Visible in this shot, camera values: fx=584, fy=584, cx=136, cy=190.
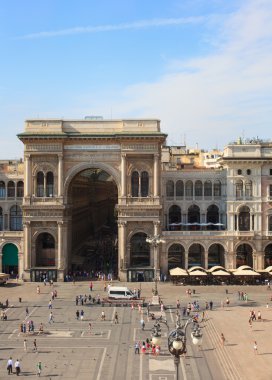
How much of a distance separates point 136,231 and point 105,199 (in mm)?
72365

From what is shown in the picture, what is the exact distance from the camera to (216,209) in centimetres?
9756

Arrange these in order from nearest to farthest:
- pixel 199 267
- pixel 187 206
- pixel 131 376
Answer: pixel 131 376
pixel 199 267
pixel 187 206

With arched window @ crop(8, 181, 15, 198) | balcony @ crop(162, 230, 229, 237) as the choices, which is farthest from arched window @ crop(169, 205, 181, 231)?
arched window @ crop(8, 181, 15, 198)

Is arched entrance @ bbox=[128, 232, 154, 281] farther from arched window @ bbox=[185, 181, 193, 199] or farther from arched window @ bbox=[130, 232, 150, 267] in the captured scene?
arched window @ bbox=[185, 181, 193, 199]

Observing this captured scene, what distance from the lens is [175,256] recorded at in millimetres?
95812

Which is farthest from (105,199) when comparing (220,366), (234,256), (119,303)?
(220,366)

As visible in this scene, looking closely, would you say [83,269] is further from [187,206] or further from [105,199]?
→ [105,199]

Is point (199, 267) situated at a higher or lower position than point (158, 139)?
lower

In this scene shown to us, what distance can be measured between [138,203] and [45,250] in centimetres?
1675

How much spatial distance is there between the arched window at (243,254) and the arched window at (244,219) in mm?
3240

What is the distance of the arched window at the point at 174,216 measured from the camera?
3856 inches

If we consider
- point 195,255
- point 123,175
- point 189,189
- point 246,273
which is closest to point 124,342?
point 246,273

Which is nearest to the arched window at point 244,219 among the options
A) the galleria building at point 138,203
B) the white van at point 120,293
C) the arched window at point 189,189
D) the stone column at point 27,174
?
the galleria building at point 138,203

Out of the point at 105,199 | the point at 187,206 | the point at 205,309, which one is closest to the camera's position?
the point at 205,309
